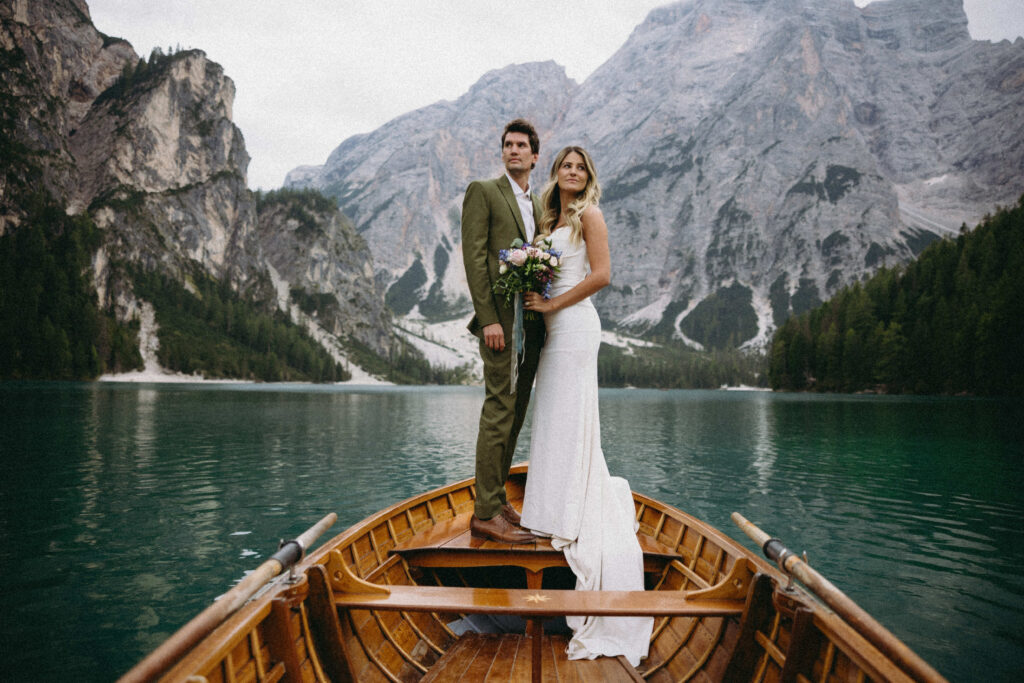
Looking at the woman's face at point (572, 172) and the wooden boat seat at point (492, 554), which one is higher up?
the woman's face at point (572, 172)

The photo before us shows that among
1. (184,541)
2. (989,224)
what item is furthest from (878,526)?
(989,224)

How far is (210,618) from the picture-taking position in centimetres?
277

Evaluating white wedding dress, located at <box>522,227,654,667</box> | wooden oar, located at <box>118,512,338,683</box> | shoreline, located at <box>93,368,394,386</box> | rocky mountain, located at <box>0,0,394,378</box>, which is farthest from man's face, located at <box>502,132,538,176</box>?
rocky mountain, located at <box>0,0,394,378</box>

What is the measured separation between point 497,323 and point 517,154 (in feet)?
5.97

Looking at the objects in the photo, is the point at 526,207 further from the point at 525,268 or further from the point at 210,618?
the point at 210,618

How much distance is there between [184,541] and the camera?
1269 centimetres

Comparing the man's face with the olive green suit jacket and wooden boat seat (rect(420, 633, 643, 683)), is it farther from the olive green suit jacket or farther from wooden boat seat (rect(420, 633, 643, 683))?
wooden boat seat (rect(420, 633, 643, 683))

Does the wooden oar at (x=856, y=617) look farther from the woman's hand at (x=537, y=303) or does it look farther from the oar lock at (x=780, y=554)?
the woman's hand at (x=537, y=303)

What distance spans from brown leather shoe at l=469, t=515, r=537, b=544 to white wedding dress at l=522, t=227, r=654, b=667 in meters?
0.12

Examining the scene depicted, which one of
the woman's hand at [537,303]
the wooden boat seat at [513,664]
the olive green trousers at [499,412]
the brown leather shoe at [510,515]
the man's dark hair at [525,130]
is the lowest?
the wooden boat seat at [513,664]

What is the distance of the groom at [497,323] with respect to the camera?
19.0 ft

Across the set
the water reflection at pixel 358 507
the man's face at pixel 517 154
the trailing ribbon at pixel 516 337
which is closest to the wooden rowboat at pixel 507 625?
the trailing ribbon at pixel 516 337

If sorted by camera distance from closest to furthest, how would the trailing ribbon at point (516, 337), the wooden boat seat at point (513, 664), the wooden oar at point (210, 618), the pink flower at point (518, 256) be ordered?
the wooden oar at point (210, 618)
the wooden boat seat at point (513, 664)
the pink flower at point (518, 256)
the trailing ribbon at point (516, 337)

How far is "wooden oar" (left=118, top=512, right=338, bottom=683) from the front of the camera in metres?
2.29
